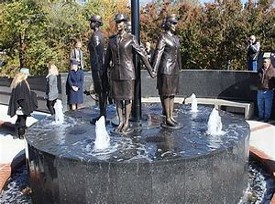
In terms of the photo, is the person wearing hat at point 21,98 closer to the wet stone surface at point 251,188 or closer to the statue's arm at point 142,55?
the wet stone surface at point 251,188

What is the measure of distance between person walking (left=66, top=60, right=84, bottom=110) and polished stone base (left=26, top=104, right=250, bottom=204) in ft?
11.8

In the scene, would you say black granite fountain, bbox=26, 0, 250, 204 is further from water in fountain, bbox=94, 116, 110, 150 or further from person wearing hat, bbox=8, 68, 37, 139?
person wearing hat, bbox=8, 68, 37, 139

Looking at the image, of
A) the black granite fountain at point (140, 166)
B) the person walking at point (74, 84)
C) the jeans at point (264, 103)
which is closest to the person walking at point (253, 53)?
the jeans at point (264, 103)

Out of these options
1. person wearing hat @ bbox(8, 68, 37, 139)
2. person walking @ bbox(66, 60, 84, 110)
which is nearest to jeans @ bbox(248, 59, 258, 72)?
person walking @ bbox(66, 60, 84, 110)

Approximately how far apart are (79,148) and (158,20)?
42.6 ft

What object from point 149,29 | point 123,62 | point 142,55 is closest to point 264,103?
point 142,55

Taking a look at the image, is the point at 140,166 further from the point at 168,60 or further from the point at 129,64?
the point at 168,60

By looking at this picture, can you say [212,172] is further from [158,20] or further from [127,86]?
[158,20]

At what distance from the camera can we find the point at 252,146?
8.61 m

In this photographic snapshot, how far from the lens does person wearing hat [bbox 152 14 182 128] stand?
654 cm

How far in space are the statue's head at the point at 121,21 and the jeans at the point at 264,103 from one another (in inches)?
223

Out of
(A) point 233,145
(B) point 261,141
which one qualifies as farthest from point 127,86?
(B) point 261,141

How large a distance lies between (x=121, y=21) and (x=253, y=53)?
7.52 meters

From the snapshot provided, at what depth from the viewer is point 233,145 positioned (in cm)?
617
